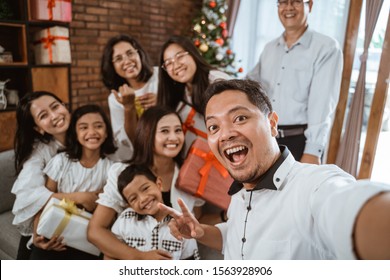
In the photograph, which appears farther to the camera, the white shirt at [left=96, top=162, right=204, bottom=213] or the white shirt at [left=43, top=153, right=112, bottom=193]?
the white shirt at [left=43, top=153, right=112, bottom=193]

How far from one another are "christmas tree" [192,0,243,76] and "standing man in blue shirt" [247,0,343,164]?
1614 millimetres

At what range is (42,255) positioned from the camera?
50.9 inches

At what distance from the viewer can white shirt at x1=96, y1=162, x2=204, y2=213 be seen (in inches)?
49.8

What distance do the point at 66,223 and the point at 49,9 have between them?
177cm

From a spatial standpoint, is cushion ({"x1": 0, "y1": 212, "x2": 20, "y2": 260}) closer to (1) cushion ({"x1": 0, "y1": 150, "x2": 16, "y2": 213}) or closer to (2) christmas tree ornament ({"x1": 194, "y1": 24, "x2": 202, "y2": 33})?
(1) cushion ({"x1": 0, "y1": 150, "x2": 16, "y2": 213})

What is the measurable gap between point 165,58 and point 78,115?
1.58 ft

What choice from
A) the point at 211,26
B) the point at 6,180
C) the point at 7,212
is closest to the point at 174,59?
the point at 6,180

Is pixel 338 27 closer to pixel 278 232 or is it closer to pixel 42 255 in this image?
pixel 278 232

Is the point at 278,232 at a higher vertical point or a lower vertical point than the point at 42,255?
higher

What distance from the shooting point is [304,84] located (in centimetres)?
149

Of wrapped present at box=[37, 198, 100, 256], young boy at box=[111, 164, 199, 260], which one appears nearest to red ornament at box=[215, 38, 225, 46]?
young boy at box=[111, 164, 199, 260]

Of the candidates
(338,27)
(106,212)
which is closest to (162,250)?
(106,212)

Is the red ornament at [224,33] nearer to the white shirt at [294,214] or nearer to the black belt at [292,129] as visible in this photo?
the black belt at [292,129]
